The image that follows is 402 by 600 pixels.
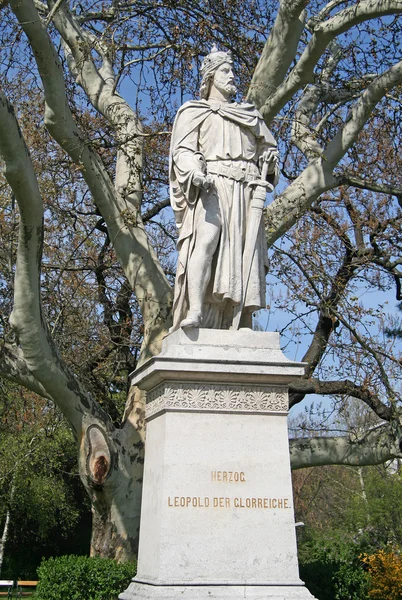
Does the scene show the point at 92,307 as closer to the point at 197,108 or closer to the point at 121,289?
the point at 121,289

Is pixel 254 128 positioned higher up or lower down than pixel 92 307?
lower down

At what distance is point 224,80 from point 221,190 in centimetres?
129

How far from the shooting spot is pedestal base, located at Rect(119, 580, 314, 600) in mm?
5883

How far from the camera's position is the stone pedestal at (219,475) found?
6.08 meters

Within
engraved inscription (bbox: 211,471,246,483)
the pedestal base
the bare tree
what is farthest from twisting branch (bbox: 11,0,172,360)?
the pedestal base

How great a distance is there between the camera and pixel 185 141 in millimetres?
7441

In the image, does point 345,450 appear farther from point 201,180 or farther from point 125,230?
point 201,180

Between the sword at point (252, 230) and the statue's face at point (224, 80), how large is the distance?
3.45ft

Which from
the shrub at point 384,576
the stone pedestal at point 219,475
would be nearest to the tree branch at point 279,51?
the stone pedestal at point 219,475

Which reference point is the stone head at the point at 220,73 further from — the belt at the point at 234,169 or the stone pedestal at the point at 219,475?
the stone pedestal at the point at 219,475

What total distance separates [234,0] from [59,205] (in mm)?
4815

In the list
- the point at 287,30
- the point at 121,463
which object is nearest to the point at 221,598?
the point at 121,463

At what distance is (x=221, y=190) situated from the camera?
7301 mm

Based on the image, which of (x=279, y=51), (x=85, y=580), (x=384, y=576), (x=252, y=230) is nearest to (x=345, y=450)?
(x=384, y=576)
